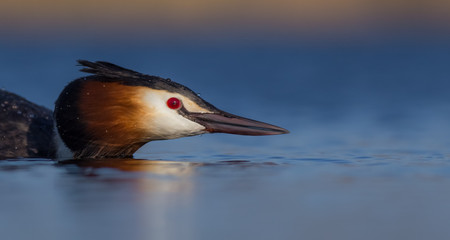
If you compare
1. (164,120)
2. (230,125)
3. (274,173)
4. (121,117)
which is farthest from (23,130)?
(274,173)

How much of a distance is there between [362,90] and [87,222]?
10400mm

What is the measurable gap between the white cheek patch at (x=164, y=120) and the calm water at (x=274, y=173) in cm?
29

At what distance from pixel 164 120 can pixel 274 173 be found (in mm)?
1439

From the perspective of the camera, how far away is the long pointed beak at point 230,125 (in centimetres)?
Result: 773

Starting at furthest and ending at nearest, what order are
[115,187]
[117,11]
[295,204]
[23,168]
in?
[117,11], [23,168], [115,187], [295,204]

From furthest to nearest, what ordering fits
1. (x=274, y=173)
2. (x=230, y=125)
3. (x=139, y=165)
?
(x=230, y=125) < (x=139, y=165) < (x=274, y=173)

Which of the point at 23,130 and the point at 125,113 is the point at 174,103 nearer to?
the point at 125,113

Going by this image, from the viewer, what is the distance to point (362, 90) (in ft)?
47.3

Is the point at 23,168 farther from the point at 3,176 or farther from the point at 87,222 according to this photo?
the point at 87,222

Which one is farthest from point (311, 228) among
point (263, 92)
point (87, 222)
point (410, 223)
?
point (263, 92)

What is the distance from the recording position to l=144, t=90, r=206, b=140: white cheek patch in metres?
Result: 7.63

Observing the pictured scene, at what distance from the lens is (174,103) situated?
25.1ft

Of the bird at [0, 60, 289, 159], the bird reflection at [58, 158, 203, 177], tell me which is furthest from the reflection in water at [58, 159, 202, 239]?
the bird at [0, 60, 289, 159]

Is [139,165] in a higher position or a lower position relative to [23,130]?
lower
